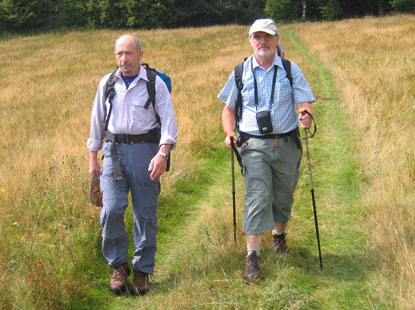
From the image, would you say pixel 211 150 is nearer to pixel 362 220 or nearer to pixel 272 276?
pixel 362 220

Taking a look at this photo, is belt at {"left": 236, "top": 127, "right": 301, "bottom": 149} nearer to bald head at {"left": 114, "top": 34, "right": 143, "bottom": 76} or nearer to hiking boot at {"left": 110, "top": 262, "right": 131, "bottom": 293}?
bald head at {"left": 114, "top": 34, "right": 143, "bottom": 76}

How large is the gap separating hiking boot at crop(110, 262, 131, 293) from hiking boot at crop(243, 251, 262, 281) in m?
1.05

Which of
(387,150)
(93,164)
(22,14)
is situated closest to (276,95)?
(93,164)

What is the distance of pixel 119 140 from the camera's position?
3.87 metres

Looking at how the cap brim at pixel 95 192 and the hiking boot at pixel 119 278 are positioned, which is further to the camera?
the cap brim at pixel 95 192

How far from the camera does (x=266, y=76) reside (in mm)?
3881

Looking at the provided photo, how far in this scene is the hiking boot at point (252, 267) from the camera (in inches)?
149

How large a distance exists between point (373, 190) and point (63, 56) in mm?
27507

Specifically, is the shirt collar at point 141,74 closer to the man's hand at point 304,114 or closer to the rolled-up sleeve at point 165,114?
the rolled-up sleeve at point 165,114

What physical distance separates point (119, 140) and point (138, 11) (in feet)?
185

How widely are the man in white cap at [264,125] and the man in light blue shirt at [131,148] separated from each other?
618mm

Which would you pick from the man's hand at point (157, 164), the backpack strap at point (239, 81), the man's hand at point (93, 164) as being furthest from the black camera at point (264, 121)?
the man's hand at point (93, 164)

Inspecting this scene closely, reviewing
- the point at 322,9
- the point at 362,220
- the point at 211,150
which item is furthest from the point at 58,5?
the point at 362,220

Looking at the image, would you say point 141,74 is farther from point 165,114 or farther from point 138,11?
point 138,11
